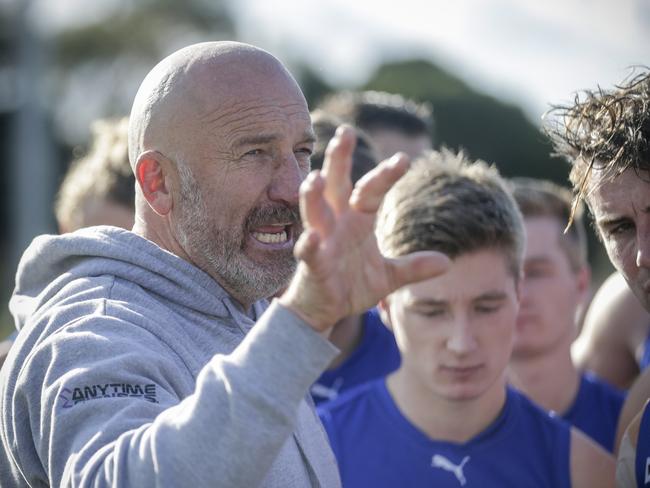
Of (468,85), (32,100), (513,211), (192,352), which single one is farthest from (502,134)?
(192,352)

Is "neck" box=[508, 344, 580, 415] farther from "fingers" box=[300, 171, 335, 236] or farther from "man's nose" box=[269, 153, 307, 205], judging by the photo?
"fingers" box=[300, 171, 335, 236]

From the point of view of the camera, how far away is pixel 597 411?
4.67 meters

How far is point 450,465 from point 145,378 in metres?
1.62

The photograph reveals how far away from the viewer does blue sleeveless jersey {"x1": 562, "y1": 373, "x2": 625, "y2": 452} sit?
4.55 meters

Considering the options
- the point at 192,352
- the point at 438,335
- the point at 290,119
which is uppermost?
the point at 290,119

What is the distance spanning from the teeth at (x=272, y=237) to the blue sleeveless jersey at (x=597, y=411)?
222 cm

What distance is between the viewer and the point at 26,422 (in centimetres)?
256

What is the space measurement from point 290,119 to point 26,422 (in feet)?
3.35

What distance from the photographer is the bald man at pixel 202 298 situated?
2.10 m

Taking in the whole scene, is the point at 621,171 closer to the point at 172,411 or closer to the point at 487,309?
Answer: the point at 487,309

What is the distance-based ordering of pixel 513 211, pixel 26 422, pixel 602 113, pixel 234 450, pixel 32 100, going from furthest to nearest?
pixel 32 100, pixel 513 211, pixel 602 113, pixel 26 422, pixel 234 450

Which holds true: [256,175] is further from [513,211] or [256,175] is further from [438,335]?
[513,211]

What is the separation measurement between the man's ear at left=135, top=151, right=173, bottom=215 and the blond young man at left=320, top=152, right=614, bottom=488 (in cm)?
106

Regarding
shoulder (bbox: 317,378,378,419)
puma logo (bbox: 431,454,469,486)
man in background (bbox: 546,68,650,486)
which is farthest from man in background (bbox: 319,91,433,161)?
man in background (bbox: 546,68,650,486)
